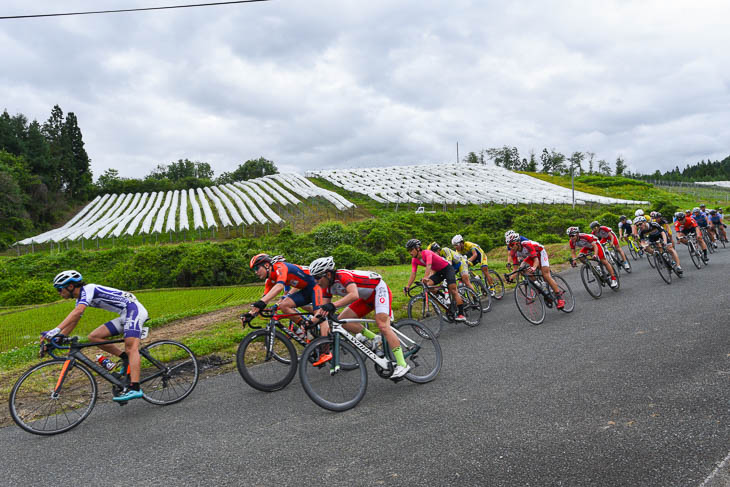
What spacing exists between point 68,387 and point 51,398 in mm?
218

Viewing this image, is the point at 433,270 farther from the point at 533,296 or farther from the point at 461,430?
the point at 461,430

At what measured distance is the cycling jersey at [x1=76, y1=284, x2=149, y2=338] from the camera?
19.9ft

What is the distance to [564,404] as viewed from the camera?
4973 mm

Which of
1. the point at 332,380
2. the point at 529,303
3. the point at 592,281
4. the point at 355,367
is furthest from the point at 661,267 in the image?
the point at 332,380

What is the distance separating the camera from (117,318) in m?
6.09

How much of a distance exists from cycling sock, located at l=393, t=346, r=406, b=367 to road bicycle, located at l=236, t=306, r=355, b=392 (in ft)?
3.95

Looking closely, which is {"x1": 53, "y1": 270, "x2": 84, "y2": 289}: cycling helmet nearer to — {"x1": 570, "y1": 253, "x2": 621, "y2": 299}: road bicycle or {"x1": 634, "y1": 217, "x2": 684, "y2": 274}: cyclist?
{"x1": 570, "y1": 253, "x2": 621, "y2": 299}: road bicycle

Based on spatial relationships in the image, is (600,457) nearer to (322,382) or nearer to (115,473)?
(322,382)

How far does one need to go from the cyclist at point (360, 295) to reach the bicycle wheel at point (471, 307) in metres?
3.72

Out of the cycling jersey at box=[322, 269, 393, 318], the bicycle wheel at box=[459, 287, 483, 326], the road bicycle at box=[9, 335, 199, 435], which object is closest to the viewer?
the road bicycle at box=[9, 335, 199, 435]

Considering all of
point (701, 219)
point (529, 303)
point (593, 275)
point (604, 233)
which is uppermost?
point (701, 219)

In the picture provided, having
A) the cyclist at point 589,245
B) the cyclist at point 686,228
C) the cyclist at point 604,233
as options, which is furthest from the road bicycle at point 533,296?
the cyclist at point 686,228

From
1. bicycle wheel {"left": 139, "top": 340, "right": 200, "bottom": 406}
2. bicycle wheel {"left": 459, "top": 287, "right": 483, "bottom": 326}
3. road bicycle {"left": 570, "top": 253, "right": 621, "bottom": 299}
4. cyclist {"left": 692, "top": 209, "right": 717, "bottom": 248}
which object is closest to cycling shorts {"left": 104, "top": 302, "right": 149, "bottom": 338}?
bicycle wheel {"left": 139, "top": 340, "right": 200, "bottom": 406}

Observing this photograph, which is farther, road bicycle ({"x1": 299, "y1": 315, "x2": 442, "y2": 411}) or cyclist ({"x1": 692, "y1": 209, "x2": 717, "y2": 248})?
cyclist ({"x1": 692, "y1": 209, "x2": 717, "y2": 248})
